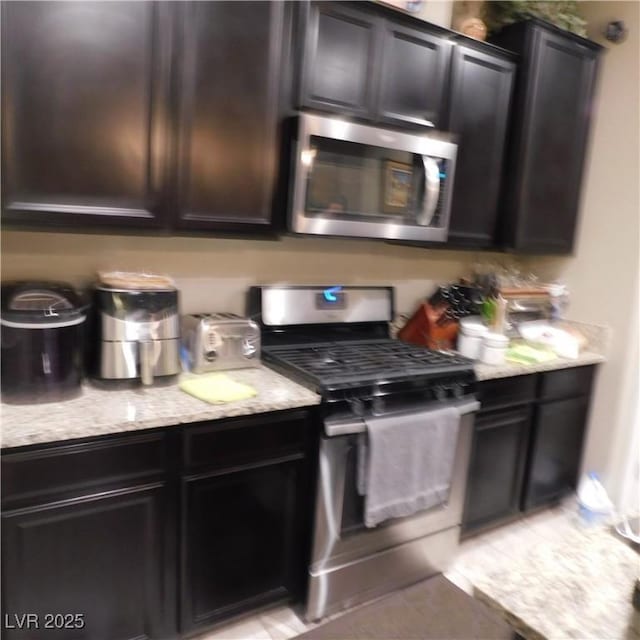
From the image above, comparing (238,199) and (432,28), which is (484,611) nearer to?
(238,199)

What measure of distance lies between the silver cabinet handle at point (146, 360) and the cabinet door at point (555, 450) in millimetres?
1836

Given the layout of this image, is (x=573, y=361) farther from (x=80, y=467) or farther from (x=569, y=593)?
(x=80, y=467)

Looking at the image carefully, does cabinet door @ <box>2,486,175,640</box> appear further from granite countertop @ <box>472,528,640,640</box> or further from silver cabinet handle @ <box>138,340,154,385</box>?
granite countertop @ <box>472,528,640,640</box>

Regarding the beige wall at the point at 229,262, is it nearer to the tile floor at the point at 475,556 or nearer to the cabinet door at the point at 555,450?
the cabinet door at the point at 555,450

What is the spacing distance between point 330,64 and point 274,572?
1.85 m

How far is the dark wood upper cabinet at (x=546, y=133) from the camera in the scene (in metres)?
2.42

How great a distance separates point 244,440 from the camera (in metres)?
1.66

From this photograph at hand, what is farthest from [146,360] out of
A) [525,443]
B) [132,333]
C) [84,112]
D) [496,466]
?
[525,443]

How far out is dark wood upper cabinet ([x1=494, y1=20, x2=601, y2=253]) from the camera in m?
2.42

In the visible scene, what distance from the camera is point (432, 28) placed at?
211cm

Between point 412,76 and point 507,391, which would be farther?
point 507,391

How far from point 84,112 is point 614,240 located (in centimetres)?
248

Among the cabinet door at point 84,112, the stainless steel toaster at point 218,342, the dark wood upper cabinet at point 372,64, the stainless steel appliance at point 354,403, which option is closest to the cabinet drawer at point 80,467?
the stainless steel toaster at point 218,342

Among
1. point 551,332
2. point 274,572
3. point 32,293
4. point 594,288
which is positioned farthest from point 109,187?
point 594,288
